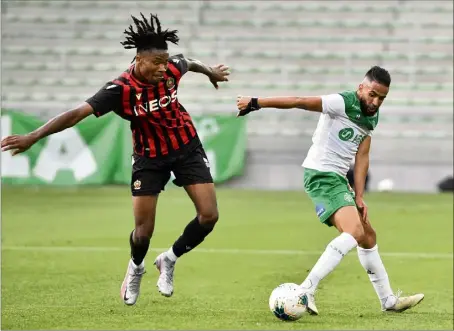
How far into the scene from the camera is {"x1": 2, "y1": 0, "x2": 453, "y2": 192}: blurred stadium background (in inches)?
1020

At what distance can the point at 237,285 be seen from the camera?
1056cm

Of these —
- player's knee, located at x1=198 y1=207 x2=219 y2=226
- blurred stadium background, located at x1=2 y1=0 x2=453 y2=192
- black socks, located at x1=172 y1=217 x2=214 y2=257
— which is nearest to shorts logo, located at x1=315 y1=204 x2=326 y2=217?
player's knee, located at x1=198 y1=207 x2=219 y2=226

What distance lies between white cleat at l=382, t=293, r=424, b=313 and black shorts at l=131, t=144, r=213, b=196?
5.78ft

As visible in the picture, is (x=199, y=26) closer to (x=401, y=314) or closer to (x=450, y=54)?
(x=450, y=54)

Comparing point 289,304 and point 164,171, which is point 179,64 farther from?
point 289,304

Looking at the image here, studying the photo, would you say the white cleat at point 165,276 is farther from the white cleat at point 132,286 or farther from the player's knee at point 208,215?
the player's knee at point 208,215

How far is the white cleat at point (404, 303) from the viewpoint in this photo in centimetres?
820

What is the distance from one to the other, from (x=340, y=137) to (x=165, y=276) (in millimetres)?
1836

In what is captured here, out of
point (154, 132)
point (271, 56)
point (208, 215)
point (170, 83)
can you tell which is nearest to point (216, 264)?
point (208, 215)

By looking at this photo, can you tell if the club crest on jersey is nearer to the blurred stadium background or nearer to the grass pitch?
the grass pitch

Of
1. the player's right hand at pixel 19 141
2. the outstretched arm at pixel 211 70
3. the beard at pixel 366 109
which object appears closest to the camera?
the player's right hand at pixel 19 141

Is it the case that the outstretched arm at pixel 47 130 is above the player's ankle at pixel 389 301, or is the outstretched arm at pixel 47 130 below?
above

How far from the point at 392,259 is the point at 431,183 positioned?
12.2 meters

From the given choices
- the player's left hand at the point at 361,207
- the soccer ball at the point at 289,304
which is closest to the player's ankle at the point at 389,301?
the player's left hand at the point at 361,207
